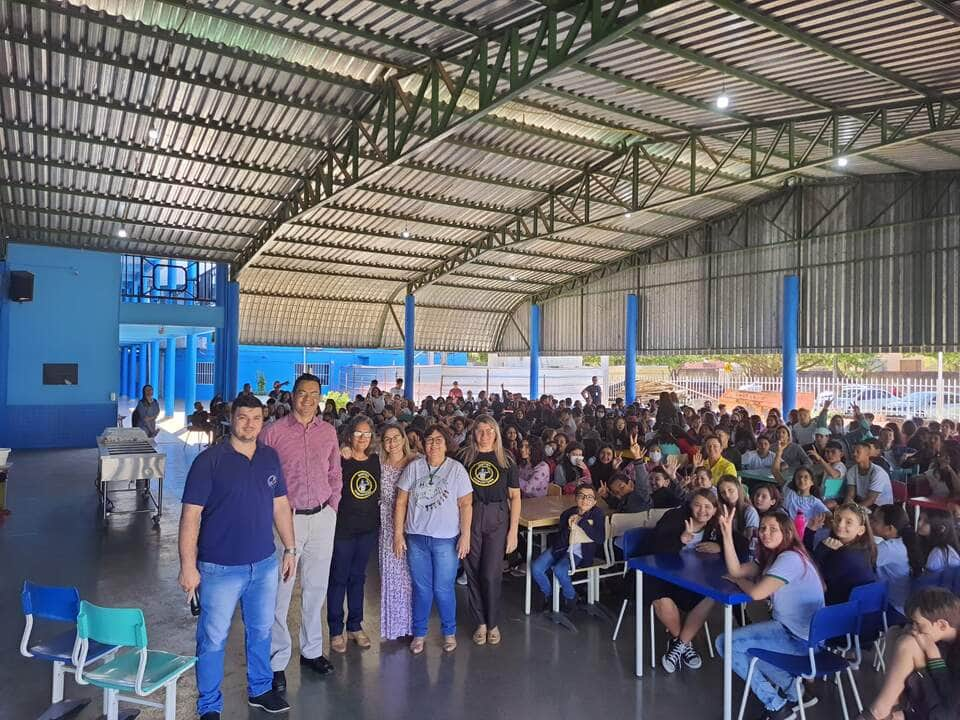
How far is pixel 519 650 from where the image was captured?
4523 millimetres

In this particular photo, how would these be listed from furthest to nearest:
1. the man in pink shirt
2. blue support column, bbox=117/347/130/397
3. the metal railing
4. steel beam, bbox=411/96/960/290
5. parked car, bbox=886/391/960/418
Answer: blue support column, bbox=117/347/130/397, the metal railing, parked car, bbox=886/391/960/418, steel beam, bbox=411/96/960/290, the man in pink shirt

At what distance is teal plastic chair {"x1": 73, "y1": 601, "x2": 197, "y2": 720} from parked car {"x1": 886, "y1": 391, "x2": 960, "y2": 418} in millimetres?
17406

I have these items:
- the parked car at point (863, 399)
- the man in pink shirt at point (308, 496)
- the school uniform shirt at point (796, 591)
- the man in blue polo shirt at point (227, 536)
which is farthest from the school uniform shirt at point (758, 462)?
the parked car at point (863, 399)

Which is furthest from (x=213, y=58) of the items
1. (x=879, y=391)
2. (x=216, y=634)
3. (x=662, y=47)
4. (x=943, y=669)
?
(x=879, y=391)

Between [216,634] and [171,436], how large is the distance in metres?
14.8

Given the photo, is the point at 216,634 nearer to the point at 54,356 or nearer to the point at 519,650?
the point at 519,650

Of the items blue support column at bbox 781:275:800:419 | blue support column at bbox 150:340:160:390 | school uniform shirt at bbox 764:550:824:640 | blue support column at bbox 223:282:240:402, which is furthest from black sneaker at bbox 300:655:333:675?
blue support column at bbox 150:340:160:390

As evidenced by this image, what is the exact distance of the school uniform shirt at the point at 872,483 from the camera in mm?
6242

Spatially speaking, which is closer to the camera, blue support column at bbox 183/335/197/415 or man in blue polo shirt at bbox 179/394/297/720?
man in blue polo shirt at bbox 179/394/297/720

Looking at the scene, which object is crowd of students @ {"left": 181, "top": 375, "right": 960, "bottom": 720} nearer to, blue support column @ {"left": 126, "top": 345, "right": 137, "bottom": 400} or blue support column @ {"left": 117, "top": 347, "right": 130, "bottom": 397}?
blue support column @ {"left": 126, "top": 345, "right": 137, "bottom": 400}

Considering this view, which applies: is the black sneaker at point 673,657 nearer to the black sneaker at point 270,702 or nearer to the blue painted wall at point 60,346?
the black sneaker at point 270,702

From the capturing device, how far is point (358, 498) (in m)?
4.21

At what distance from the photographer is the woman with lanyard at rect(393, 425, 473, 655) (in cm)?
424

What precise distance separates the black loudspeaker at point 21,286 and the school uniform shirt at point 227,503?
1273cm
